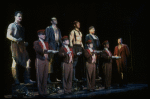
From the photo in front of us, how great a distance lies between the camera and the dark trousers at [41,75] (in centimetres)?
476

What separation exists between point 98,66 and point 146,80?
7.83ft

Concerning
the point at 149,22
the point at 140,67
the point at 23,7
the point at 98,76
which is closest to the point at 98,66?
the point at 98,76

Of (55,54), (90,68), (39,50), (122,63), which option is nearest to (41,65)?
(39,50)

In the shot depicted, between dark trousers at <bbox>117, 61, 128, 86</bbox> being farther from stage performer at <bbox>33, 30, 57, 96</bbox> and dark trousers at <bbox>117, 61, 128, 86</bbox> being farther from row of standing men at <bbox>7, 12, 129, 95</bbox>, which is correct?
stage performer at <bbox>33, 30, 57, 96</bbox>

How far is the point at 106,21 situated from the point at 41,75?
3.96 meters

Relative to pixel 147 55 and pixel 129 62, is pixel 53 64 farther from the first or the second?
pixel 147 55

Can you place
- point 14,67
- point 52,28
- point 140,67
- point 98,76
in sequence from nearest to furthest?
point 14,67, point 52,28, point 98,76, point 140,67

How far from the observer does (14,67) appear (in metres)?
4.69

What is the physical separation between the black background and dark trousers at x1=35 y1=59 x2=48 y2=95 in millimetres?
1132

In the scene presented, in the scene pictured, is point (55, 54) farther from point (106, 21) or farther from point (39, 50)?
point (106, 21)

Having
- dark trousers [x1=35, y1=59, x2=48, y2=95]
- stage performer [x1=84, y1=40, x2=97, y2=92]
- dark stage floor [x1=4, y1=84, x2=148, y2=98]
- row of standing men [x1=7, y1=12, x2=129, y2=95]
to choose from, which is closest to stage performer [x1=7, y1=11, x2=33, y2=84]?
row of standing men [x1=7, y1=12, x2=129, y2=95]

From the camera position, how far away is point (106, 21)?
7496mm

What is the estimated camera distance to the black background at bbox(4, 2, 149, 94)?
5.94 m

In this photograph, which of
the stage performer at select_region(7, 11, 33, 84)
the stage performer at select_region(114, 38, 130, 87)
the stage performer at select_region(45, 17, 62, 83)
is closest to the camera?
the stage performer at select_region(7, 11, 33, 84)
